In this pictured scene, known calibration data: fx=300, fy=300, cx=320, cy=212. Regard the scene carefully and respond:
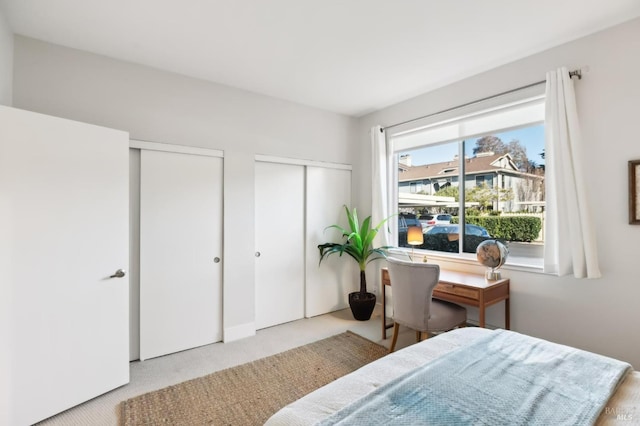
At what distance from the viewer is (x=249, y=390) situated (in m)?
2.21

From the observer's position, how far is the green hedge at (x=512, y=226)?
2.74 meters

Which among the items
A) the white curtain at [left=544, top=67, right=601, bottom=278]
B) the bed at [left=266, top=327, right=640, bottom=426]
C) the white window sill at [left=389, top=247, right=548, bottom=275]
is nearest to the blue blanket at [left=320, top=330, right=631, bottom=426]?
the bed at [left=266, top=327, right=640, bottom=426]

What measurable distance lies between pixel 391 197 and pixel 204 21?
2.79 meters

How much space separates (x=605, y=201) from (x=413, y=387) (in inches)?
86.9

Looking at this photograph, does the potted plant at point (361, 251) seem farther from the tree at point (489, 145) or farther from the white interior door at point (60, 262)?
the white interior door at point (60, 262)

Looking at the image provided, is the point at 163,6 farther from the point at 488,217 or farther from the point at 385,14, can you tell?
the point at 488,217

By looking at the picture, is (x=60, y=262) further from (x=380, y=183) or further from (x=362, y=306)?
(x=380, y=183)

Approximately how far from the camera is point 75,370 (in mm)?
2053

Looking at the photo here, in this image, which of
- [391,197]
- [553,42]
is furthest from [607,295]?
[391,197]

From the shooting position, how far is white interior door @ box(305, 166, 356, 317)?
3832mm

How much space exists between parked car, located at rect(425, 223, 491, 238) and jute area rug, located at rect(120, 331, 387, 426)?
4.83ft

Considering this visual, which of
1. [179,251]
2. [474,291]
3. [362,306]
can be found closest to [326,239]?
[362,306]

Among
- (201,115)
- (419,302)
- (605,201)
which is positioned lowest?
(419,302)

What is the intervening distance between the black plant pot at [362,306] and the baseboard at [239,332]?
1214 millimetres
